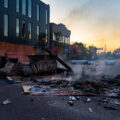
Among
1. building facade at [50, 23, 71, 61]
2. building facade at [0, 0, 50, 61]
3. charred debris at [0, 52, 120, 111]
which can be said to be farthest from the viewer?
building facade at [50, 23, 71, 61]

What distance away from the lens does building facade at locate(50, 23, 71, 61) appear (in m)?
27.2

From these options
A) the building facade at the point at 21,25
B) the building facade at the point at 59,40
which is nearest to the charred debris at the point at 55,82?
the building facade at the point at 21,25

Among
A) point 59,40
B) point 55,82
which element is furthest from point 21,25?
point 55,82

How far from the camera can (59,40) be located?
28906mm

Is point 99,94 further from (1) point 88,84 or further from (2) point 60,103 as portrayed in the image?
(2) point 60,103

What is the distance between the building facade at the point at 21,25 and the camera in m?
16.5

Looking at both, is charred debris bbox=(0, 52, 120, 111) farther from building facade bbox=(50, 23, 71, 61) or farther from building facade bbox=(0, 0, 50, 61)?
building facade bbox=(50, 23, 71, 61)

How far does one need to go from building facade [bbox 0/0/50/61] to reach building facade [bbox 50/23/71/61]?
9.65ft

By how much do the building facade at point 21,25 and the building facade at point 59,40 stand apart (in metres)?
2.94

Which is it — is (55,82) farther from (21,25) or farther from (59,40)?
(59,40)

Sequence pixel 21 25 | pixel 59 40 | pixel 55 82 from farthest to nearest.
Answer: pixel 59 40, pixel 21 25, pixel 55 82

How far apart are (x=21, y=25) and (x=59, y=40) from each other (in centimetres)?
1165

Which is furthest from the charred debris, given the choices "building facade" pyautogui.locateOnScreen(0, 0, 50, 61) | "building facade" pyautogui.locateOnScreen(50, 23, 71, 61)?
"building facade" pyautogui.locateOnScreen(50, 23, 71, 61)

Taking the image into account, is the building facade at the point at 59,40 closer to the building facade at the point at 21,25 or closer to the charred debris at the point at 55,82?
the building facade at the point at 21,25
